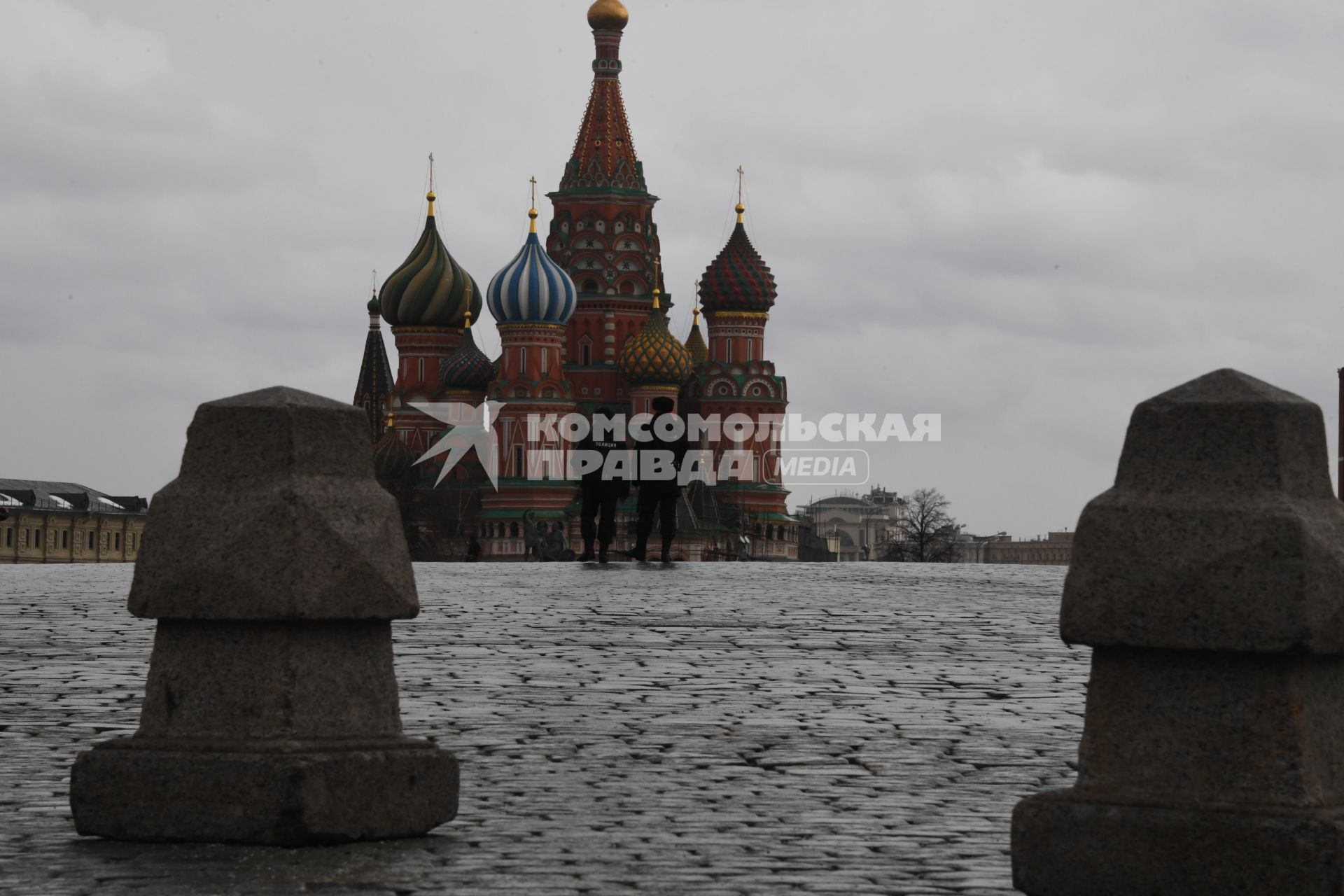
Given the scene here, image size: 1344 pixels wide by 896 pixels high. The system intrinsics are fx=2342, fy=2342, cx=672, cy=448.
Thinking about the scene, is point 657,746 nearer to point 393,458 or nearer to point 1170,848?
point 1170,848

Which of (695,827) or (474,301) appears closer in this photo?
(695,827)

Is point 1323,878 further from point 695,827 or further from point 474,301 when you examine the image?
point 474,301

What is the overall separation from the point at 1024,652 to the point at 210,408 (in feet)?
22.7

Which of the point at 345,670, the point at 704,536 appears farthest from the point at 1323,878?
the point at 704,536

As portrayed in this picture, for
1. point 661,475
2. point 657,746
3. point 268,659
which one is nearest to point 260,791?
point 268,659

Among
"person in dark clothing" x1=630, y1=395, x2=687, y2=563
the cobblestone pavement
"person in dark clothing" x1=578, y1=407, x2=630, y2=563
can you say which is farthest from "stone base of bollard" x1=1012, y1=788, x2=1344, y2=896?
"person in dark clothing" x1=578, y1=407, x2=630, y2=563

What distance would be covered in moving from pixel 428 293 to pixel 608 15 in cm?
1427

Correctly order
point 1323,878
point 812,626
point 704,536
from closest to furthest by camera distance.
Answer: point 1323,878
point 812,626
point 704,536

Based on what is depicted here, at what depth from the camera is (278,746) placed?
5.79 meters

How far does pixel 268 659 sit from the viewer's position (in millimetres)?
5852

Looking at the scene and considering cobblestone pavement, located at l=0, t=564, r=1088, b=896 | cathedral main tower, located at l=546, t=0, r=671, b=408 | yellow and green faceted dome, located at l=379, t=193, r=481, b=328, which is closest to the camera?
cobblestone pavement, located at l=0, t=564, r=1088, b=896

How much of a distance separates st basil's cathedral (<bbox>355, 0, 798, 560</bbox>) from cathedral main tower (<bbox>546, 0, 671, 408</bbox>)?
0.06m

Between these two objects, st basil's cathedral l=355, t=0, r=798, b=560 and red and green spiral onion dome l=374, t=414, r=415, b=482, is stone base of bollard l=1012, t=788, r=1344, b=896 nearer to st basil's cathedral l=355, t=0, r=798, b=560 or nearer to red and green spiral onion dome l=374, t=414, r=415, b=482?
st basil's cathedral l=355, t=0, r=798, b=560

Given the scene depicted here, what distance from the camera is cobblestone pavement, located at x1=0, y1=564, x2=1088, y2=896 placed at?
17.8 feet
